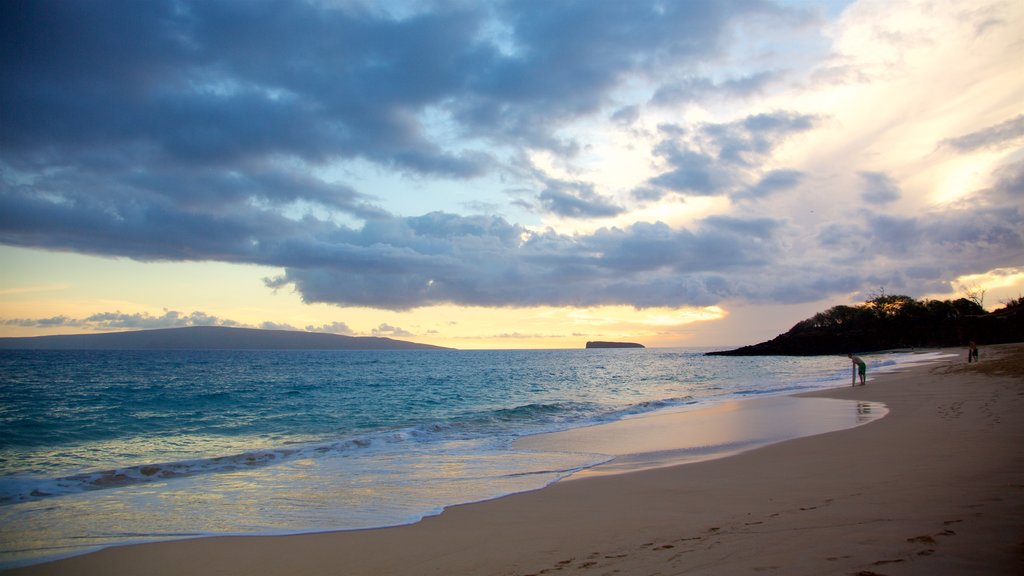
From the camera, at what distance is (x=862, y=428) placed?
15.1 meters

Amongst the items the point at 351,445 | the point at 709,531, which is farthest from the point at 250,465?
the point at 709,531

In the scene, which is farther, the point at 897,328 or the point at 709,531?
the point at 897,328

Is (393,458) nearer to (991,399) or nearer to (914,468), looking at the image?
(914,468)

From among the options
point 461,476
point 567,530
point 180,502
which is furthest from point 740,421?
point 180,502

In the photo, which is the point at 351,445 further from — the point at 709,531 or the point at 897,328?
the point at 897,328

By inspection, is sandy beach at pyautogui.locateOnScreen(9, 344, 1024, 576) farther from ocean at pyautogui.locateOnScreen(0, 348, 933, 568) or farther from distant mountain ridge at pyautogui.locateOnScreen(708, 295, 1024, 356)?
distant mountain ridge at pyautogui.locateOnScreen(708, 295, 1024, 356)

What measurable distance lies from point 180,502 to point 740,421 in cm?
1703

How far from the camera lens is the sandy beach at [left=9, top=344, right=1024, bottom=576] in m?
4.96

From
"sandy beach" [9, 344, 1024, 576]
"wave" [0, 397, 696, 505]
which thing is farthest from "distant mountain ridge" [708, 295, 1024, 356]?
"sandy beach" [9, 344, 1024, 576]

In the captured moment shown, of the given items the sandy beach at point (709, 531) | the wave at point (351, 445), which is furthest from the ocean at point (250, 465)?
the sandy beach at point (709, 531)

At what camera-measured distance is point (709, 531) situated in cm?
620

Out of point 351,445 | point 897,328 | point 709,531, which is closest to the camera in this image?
point 709,531

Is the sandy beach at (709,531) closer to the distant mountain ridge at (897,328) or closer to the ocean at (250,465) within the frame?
the ocean at (250,465)

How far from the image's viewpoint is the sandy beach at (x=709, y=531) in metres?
4.96
